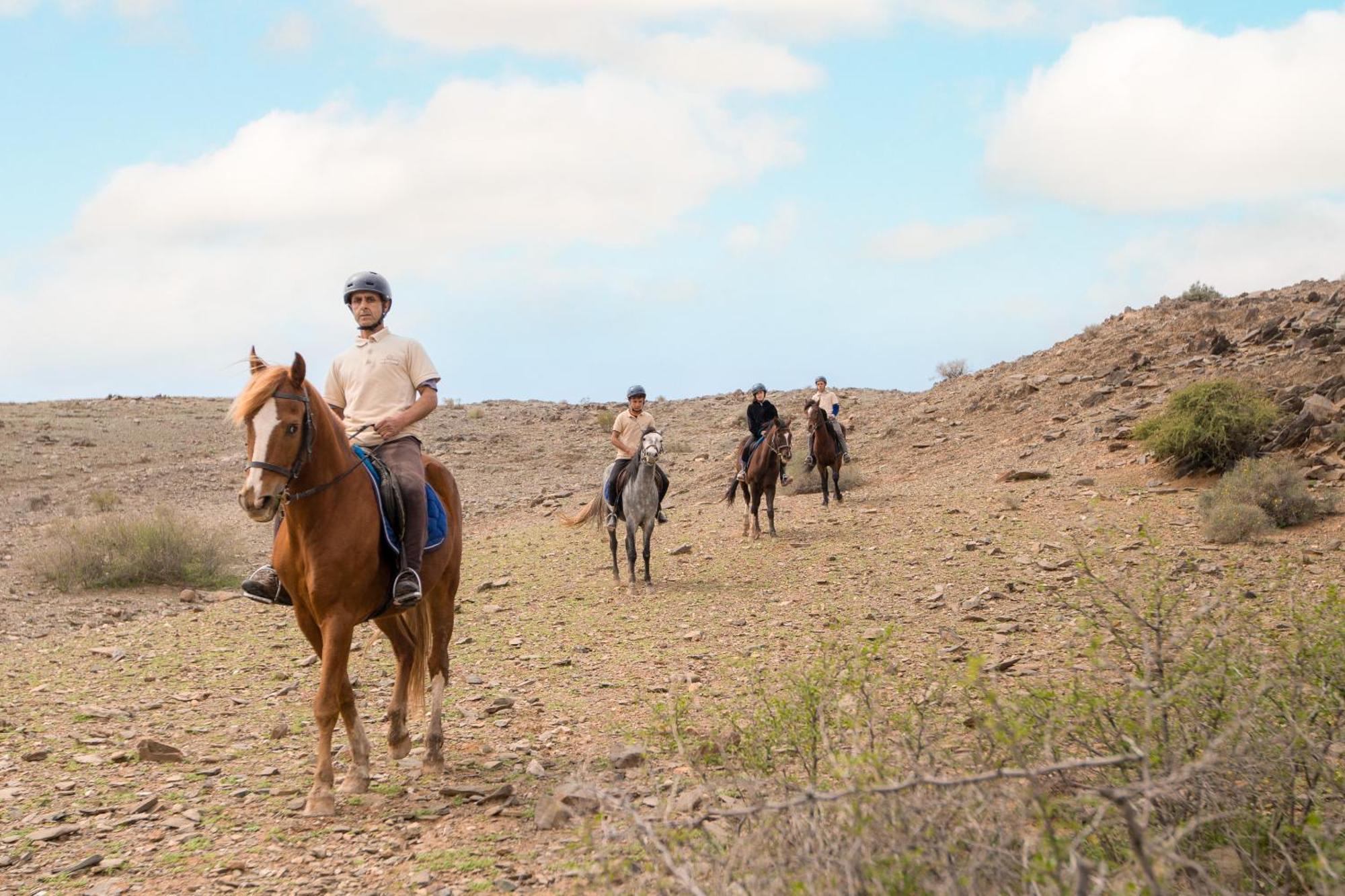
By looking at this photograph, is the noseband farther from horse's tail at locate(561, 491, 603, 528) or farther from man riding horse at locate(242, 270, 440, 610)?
horse's tail at locate(561, 491, 603, 528)

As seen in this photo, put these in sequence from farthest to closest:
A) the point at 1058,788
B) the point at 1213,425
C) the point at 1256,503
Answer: the point at 1213,425
the point at 1256,503
the point at 1058,788

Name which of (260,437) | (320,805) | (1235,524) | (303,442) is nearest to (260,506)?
(260,437)

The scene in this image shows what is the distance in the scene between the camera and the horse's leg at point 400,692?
6570 millimetres

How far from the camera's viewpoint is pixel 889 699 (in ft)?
23.0

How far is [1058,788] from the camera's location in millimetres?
4891

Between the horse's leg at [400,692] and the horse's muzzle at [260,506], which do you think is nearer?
the horse's muzzle at [260,506]

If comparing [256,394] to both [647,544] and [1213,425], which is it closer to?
[647,544]

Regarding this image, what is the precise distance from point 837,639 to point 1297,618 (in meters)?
4.83

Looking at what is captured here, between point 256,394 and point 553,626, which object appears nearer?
point 256,394

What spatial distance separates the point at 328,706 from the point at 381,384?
1.98 metres

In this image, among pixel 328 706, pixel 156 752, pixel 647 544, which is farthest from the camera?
pixel 647 544

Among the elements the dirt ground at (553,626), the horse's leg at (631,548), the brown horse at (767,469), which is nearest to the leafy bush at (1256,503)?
the dirt ground at (553,626)

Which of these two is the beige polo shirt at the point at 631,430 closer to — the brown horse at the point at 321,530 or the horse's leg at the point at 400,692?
the horse's leg at the point at 400,692

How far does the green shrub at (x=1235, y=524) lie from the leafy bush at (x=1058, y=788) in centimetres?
688
